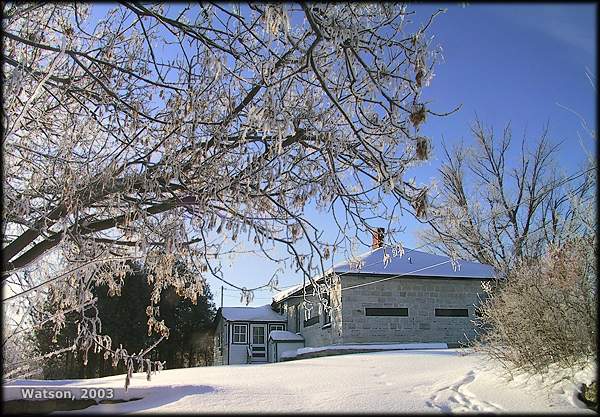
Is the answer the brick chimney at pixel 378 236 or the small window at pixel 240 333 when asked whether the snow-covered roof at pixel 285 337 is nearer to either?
the small window at pixel 240 333

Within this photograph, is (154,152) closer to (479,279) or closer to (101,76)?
(101,76)

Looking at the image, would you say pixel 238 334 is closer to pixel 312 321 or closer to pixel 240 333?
pixel 240 333

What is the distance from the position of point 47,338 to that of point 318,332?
969 centimetres

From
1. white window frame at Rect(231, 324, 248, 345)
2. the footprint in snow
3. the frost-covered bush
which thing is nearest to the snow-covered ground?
the footprint in snow

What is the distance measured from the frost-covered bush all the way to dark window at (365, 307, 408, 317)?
11830 millimetres

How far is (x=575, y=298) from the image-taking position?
6.52 meters

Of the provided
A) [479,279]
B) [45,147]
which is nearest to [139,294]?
[479,279]

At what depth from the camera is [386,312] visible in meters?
19.4

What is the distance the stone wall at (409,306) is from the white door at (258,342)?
7273 millimetres

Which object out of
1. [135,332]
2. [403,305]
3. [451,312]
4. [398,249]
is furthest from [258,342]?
[398,249]

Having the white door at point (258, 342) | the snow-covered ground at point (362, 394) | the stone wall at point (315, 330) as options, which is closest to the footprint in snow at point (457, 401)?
the snow-covered ground at point (362, 394)

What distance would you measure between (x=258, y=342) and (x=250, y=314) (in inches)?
54.8

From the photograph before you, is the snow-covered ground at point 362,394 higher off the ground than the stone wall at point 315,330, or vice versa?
the stone wall at point 315,330

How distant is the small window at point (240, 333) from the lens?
25.1 meters
